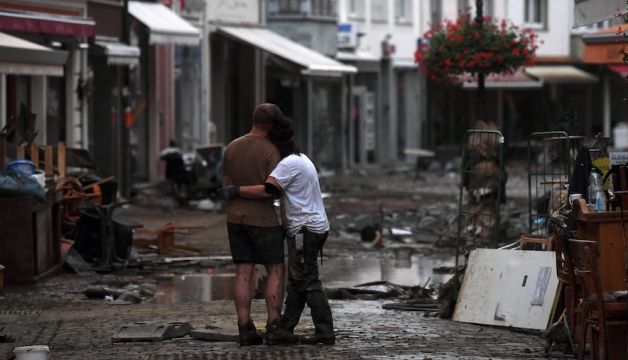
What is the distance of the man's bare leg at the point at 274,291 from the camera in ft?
37.5

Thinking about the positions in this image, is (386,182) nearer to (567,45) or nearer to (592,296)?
(567,45)

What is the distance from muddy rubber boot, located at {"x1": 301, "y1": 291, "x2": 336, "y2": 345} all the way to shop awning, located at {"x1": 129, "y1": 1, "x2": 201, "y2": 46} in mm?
18163

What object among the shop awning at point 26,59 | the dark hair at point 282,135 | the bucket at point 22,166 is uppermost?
the shop awning at point 26,59

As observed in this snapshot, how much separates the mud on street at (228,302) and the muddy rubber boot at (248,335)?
0.33 feet

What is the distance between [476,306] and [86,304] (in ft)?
12.3

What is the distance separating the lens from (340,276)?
699 inches

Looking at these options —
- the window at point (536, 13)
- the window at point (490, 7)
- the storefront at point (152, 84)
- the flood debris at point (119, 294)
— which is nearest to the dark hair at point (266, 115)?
the flood debris at point (119, 294)

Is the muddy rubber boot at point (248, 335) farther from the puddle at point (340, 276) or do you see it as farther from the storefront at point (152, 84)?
the storefront at point (152, 84)

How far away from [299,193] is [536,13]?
45.6 meters

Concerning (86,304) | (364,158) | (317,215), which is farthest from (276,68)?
(317,215)

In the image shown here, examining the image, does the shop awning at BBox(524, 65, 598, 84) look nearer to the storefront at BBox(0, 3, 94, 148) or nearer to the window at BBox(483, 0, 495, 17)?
the window at BBox(483, 0, 495, 17)

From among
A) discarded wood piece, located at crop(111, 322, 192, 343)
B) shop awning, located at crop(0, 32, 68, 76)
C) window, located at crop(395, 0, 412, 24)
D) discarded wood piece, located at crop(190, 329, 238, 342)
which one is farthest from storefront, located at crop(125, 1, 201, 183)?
discarded wood piece, located at crop(190, 329, 238, 342)

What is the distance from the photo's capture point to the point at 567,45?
2197 inches

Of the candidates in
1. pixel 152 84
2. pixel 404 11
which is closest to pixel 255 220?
pixel 152 84
